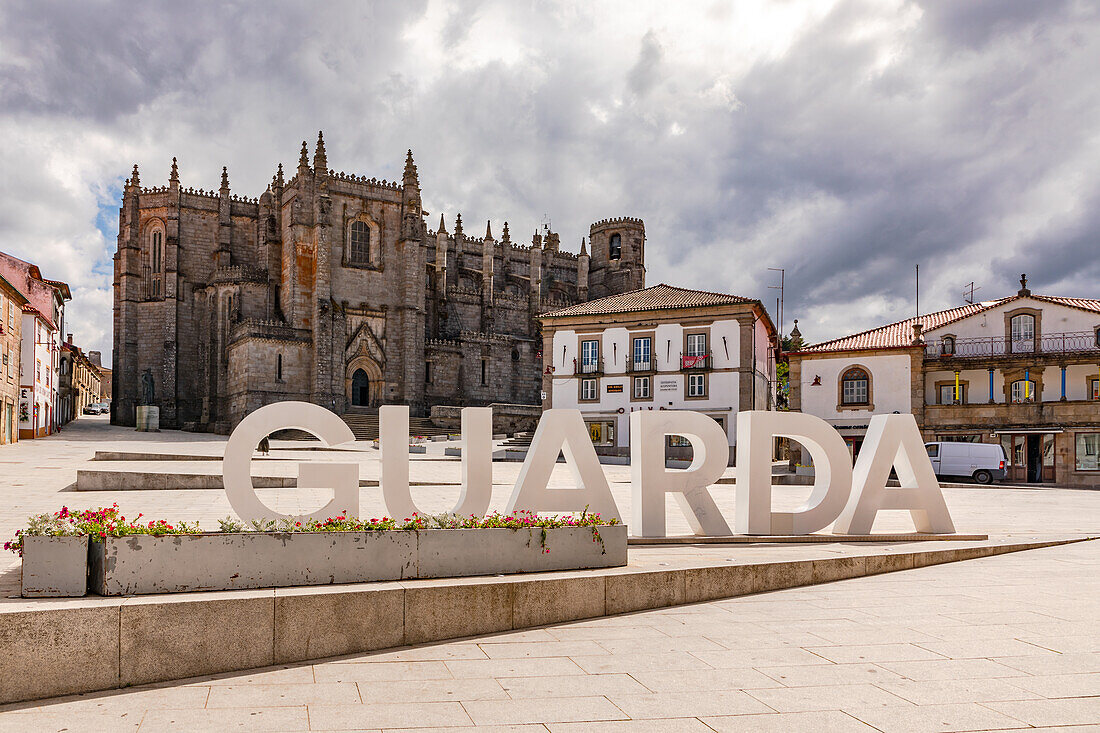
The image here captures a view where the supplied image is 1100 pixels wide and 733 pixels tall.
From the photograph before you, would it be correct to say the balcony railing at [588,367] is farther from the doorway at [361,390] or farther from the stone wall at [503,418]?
the doorway at [361,390]

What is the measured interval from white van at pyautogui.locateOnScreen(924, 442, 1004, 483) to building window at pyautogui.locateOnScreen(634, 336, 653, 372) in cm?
1527

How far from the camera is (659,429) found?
10.6m

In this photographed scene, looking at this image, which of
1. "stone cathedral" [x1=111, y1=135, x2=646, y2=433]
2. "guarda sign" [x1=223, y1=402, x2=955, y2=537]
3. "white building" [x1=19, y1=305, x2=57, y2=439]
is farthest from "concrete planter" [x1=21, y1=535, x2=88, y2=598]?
"stone cathedral" [x1=111, y1=135, x2=646, y2=433]

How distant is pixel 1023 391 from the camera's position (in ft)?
119

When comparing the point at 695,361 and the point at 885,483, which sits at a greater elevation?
the point at 695,361

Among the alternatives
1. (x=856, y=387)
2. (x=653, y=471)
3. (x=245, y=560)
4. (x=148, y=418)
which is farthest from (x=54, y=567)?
(x=148, y=418)

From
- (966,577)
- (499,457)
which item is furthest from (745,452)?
(499,457)

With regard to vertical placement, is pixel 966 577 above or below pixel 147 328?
below

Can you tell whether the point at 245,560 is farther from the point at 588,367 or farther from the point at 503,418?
the point at 503,418

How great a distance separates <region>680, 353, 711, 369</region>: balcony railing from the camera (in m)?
41.2

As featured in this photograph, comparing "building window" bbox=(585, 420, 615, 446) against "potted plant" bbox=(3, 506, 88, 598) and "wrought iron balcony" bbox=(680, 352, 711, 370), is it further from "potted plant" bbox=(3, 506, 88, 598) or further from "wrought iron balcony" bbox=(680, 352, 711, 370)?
"potted plant" bbox=(3, 506, 88, 598)

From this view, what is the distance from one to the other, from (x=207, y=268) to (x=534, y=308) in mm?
24941

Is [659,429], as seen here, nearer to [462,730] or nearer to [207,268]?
[462,730]

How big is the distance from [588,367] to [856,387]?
43.9ft
